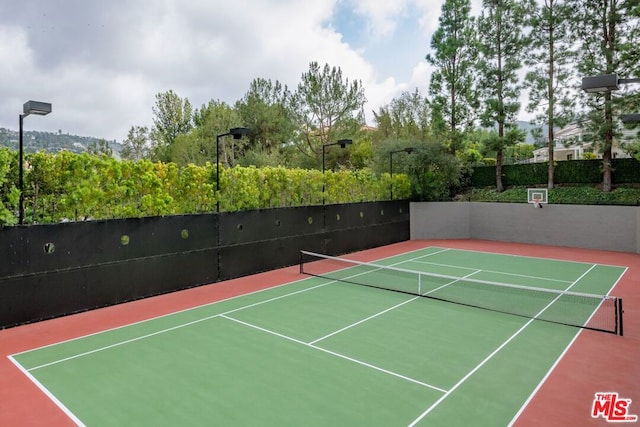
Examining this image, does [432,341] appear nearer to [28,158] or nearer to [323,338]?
[323,338]

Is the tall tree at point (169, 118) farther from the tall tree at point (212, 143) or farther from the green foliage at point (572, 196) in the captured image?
the green foliage at point (572, 196)

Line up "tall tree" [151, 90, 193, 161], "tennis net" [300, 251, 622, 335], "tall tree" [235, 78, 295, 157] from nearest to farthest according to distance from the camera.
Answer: "tennis net" [300, 251, 622, 335], "tall tree" [235, 78, 295, 157], "tall tree" [151, 90, 193, 161]

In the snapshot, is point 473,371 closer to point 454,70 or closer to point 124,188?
point 124,188

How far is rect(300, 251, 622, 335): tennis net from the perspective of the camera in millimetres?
8062

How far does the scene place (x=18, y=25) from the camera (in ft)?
46.5

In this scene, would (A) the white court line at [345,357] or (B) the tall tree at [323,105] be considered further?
(B) the tall tree at [323,105]

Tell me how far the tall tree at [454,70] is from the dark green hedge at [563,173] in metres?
2.74

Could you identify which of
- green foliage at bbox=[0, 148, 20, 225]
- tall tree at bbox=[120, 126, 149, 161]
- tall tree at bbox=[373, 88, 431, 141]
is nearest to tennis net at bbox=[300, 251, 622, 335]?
green foliage at bbox=[0, 148, 20, 225]

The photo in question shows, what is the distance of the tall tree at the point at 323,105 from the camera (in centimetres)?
3091

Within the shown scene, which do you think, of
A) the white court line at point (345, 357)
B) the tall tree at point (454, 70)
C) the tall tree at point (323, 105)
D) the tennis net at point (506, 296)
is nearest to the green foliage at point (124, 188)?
the tennis net at point (506, 296)

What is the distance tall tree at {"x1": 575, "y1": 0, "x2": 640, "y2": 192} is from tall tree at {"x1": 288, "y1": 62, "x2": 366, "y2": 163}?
49.8ft

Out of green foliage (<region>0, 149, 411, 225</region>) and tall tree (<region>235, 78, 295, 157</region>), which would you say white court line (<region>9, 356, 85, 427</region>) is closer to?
green foliage (<region>0, 149, 411, 225</region>)

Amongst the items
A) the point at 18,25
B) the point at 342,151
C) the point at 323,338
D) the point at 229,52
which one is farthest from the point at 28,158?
the point at 342,151

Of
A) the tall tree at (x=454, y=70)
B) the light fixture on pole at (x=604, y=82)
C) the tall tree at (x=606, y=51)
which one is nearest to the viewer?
the light fixture on pole at (x=604, y=82)
